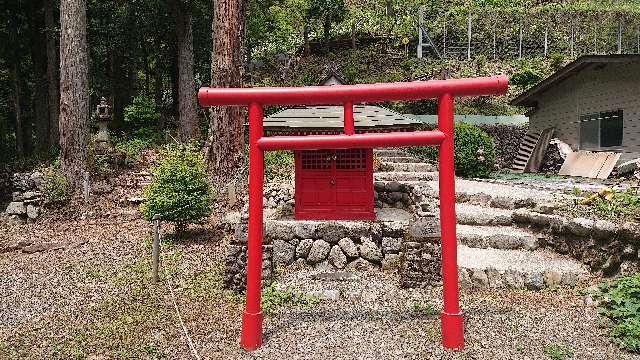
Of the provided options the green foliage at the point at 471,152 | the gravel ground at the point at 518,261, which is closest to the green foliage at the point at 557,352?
the gravel ground at the point at 518,261

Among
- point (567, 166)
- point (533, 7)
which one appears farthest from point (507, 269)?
point (533, 7)

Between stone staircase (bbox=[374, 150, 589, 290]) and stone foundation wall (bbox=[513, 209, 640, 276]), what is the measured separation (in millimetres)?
165

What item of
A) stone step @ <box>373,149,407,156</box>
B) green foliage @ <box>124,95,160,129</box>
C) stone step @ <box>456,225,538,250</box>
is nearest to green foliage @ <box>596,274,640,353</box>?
stone step @ <box>456,225,538,250</box>

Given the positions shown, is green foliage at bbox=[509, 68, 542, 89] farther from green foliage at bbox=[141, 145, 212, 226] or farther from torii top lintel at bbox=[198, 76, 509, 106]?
torii top lintel at bbox=[198, 76, 509, 106]

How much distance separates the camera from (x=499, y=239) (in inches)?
312

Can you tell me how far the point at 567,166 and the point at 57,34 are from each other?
2044cm

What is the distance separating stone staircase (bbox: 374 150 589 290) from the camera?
21.6 ft

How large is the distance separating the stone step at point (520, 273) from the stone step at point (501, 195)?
259 cm

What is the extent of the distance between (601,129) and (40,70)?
22.8 m

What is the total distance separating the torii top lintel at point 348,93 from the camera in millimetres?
4770

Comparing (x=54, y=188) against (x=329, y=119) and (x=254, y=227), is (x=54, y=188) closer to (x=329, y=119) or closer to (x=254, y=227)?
(x=329, y=119)

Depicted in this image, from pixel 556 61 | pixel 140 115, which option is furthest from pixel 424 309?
pixel 556 61

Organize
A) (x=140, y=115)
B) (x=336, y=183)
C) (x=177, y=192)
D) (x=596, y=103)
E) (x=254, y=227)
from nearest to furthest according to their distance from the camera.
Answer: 1. (x=254, y=227)
2. (x=336, y=183)
3. (x=177, y=192)
4. (x=596, y=103)
5. (x=140, y=115)

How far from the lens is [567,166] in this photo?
1650 centimetres
